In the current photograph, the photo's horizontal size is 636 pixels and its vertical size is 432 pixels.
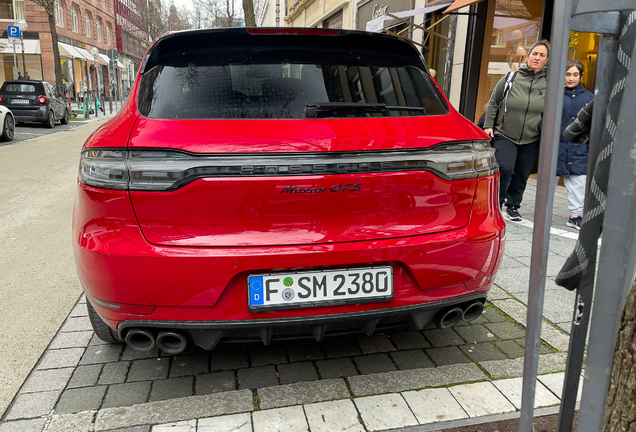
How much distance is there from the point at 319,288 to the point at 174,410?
2.70ft

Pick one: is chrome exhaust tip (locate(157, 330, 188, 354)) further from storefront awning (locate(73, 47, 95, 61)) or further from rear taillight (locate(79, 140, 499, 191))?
storefront awning (locate(73, 47, 95, 61))

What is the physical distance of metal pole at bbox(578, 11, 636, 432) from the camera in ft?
4.25

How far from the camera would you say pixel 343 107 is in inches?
86.6

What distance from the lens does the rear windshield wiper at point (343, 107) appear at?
2.15m

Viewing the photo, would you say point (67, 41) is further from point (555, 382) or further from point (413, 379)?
point (555, 382)

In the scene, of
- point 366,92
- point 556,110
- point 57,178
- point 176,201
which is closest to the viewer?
point 556,110

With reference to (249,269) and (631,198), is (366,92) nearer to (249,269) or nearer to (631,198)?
(249,269)

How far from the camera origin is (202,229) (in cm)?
195

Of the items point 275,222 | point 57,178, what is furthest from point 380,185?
point 57,178

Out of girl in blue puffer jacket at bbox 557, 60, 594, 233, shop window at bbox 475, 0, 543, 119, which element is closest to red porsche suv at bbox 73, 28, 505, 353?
girl in blue puffer jacket at bbox 557, 60, 594, 233

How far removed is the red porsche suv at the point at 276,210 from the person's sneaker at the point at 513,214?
11.8ft

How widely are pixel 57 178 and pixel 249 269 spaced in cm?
759

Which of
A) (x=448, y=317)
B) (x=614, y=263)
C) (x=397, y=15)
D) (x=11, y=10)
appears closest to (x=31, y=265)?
(x=448, y=317)

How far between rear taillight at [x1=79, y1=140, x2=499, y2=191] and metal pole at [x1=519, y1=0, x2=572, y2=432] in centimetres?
74
